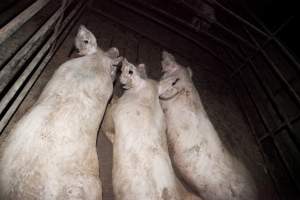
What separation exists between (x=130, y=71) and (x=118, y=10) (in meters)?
2.16

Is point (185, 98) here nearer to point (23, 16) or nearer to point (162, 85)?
point (162, 85)

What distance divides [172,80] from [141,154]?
111 cm

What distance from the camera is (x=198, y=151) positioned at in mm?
2160

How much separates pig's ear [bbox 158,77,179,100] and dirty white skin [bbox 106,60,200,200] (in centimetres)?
25

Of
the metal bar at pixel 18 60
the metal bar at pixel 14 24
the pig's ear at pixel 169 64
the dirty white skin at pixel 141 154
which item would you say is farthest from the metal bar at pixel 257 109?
the metal bar at pixel 14 24

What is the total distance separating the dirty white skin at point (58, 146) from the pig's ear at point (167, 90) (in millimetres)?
743

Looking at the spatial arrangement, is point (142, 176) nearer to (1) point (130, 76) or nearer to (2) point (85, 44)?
(1) point (130, 76)

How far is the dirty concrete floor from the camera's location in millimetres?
2814

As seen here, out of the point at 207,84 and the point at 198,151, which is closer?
the point at 198,151

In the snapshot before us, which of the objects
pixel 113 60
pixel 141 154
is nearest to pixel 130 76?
pixel 113 60

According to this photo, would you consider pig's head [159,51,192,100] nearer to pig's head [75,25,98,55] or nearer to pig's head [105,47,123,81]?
pig's head [105,47,123,81]

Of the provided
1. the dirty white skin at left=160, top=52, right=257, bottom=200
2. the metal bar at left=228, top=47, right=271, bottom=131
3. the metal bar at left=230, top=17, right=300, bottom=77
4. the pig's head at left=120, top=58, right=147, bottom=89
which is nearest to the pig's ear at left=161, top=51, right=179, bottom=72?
the dirty white skin at left=160, top=52, right=257, bottom=200

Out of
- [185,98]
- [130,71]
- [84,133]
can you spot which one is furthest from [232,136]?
[84,133]

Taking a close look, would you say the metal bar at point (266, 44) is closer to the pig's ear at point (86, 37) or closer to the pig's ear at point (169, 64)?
the pig's ear at point (169, 64)
